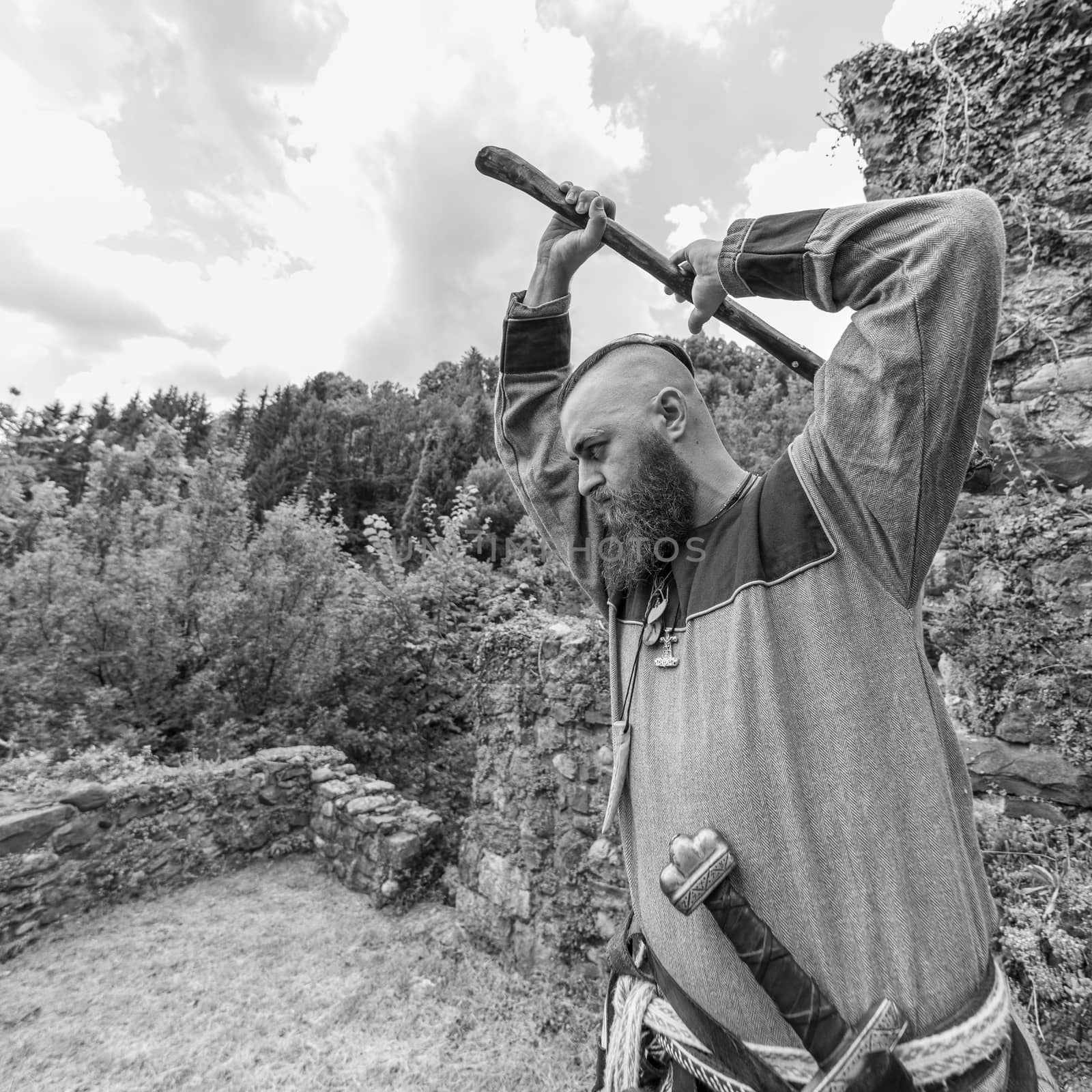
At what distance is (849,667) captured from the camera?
0.89 meters

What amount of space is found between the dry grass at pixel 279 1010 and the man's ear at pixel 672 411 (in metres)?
3.21

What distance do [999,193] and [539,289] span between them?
268 cm

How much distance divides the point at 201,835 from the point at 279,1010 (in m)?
2.51

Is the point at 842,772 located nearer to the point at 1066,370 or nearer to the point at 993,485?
the point at 993,485

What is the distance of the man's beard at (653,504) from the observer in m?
1.15

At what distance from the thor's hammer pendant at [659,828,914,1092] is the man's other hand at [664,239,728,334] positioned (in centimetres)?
92

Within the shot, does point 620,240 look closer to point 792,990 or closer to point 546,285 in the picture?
point 546,285

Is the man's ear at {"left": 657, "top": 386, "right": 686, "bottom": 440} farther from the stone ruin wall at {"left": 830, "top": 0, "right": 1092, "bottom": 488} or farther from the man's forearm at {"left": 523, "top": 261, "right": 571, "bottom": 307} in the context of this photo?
the stone ruin wall at {"left": 830, "top": 0, "right": 1092, "bottom": 488}

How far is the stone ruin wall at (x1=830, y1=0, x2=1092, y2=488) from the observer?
8.34 ft

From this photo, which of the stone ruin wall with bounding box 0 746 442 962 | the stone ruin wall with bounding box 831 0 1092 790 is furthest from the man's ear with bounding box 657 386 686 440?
the stone ruin wall with bounding box 0 746 442 962

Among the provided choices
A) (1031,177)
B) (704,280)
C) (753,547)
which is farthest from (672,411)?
(1031,177)

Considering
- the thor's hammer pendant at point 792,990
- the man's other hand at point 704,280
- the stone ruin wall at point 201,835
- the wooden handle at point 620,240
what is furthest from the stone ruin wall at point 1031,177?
the stone ruin wall at point 201,835

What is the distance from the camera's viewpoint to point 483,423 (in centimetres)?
2369

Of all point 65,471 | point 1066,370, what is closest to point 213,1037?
point 1066,370
